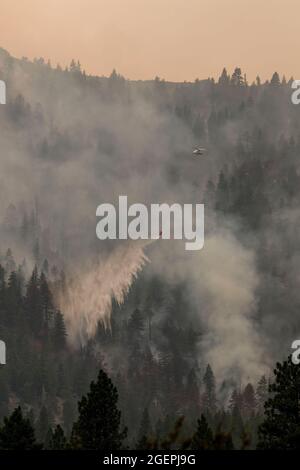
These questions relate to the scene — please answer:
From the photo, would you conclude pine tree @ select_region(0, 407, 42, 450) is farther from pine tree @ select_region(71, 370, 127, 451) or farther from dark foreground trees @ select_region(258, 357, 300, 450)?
dark foreground trees @ select_region(258, 357, 300, 450)

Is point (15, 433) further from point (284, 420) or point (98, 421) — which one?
point (284, 420)

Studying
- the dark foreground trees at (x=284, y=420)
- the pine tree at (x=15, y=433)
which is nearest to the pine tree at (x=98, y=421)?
the pine tree at (x=15, y=433)

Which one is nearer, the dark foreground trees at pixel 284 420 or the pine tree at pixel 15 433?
the dark foreground trees at pixel 284 420

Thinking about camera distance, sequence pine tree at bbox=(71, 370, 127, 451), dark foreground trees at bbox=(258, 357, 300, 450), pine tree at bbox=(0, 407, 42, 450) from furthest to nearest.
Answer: pine tree at bbox=(71, 370, 127, 451) < pine tree at bbox=(0, 407, 42, 450) < dark foreground trees at bbox=(258, 357, 300, 450)

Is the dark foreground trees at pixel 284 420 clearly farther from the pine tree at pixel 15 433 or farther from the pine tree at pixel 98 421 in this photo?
the pine tree at pixel 15 433

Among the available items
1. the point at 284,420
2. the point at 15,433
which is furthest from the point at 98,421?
the point at 284,420

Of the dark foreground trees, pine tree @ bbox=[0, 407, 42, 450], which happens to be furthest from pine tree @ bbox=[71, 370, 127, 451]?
the dark foreground trees

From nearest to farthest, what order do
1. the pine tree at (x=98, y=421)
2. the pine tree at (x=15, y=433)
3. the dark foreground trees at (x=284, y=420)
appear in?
the dark foreground trees at (x=284, y=420), the pine tree at (x=15, y=433), the pine tree at (x=98, y=421)

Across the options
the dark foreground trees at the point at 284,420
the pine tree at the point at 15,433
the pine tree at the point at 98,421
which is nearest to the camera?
the dark foreground trees at the point at 284,420

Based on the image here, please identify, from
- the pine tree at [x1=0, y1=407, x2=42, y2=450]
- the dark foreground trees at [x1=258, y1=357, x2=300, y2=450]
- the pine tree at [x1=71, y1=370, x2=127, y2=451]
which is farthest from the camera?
the pine tree at [x1=71, y1=370, x2=127, y2=451]
